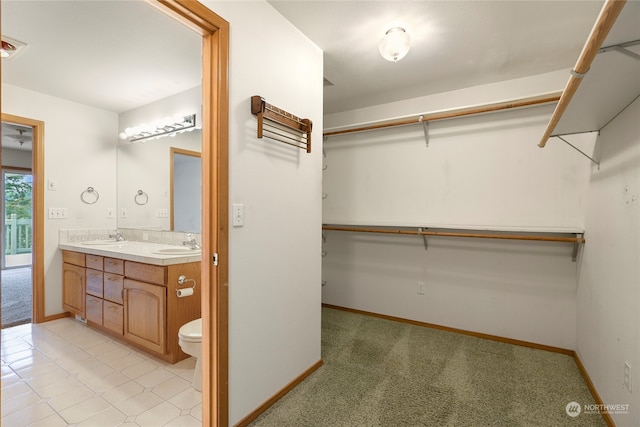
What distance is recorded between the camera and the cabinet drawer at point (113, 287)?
2500 millimetres

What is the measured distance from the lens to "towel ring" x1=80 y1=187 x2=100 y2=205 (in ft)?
11.0

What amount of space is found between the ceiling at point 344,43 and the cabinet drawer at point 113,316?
6.31 feet

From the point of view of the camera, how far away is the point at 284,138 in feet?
6.24

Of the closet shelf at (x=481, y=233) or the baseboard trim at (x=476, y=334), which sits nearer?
the closet shelf at (x=481, y=233)

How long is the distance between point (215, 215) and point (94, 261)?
2.00 metres

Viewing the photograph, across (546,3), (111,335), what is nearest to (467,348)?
(546,3)

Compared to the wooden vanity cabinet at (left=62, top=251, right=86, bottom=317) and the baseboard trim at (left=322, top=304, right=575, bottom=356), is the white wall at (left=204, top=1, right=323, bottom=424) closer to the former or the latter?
the baseboard trim at (left=322, top=304, right=575, bottom=356)

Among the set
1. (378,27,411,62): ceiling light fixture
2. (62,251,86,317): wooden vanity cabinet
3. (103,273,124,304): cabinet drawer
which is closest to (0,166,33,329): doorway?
(62,251,86,317): wooden vanity cabinet

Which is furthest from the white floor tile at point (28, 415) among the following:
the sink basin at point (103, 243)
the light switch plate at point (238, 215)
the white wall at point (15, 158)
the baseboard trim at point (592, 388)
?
the white wall at point (15, 158)

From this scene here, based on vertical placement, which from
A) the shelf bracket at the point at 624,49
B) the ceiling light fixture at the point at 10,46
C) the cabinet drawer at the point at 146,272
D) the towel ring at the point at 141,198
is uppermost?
the ceiling light fixture at the point at 10,46

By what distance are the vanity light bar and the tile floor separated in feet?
6.33

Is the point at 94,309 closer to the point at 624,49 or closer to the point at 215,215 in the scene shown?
the point at 215,215

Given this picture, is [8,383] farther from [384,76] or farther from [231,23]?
[384,76]

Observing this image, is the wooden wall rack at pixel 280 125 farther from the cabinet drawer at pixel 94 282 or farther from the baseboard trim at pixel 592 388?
the baseboard trim at pixel 592 388
